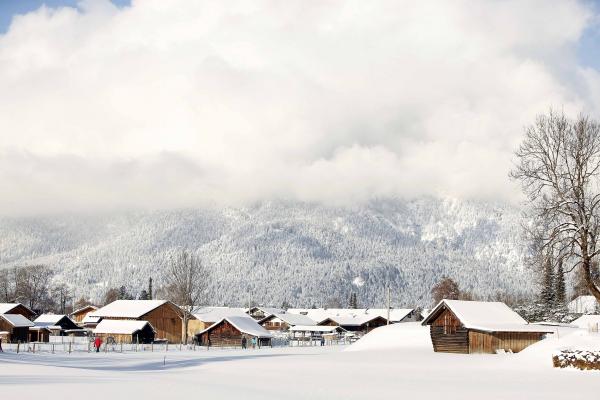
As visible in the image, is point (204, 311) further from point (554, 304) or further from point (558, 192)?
point (558, 192)

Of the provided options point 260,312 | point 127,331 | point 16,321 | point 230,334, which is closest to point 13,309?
point 16,321

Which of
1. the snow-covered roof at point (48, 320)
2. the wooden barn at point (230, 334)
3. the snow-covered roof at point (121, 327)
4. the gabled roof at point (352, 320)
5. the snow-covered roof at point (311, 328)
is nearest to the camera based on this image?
the snow-covered roof at point (121, 327)

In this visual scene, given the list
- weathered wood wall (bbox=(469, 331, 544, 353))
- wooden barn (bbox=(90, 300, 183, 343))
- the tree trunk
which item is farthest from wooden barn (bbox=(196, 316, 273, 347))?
the tree trunk

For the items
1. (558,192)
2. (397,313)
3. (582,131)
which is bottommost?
(397,313)

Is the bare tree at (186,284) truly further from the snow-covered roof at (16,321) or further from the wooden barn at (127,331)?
the snow-covered roof at (16,321)

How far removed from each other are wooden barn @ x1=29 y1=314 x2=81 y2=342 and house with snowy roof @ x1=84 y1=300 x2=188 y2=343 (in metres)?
5.14

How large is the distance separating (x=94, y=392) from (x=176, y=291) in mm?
100715

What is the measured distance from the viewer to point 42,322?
115125 millimetres

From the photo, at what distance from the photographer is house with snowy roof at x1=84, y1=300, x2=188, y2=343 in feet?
368

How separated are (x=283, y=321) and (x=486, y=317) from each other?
92629 millimetres

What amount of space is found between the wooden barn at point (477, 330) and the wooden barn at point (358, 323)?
8989 centimetres

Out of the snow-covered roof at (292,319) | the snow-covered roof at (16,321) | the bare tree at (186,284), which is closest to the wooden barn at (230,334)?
the bare tree at (186,284)

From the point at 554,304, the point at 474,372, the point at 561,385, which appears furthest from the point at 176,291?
the point at 561,385

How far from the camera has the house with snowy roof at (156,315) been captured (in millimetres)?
112250
